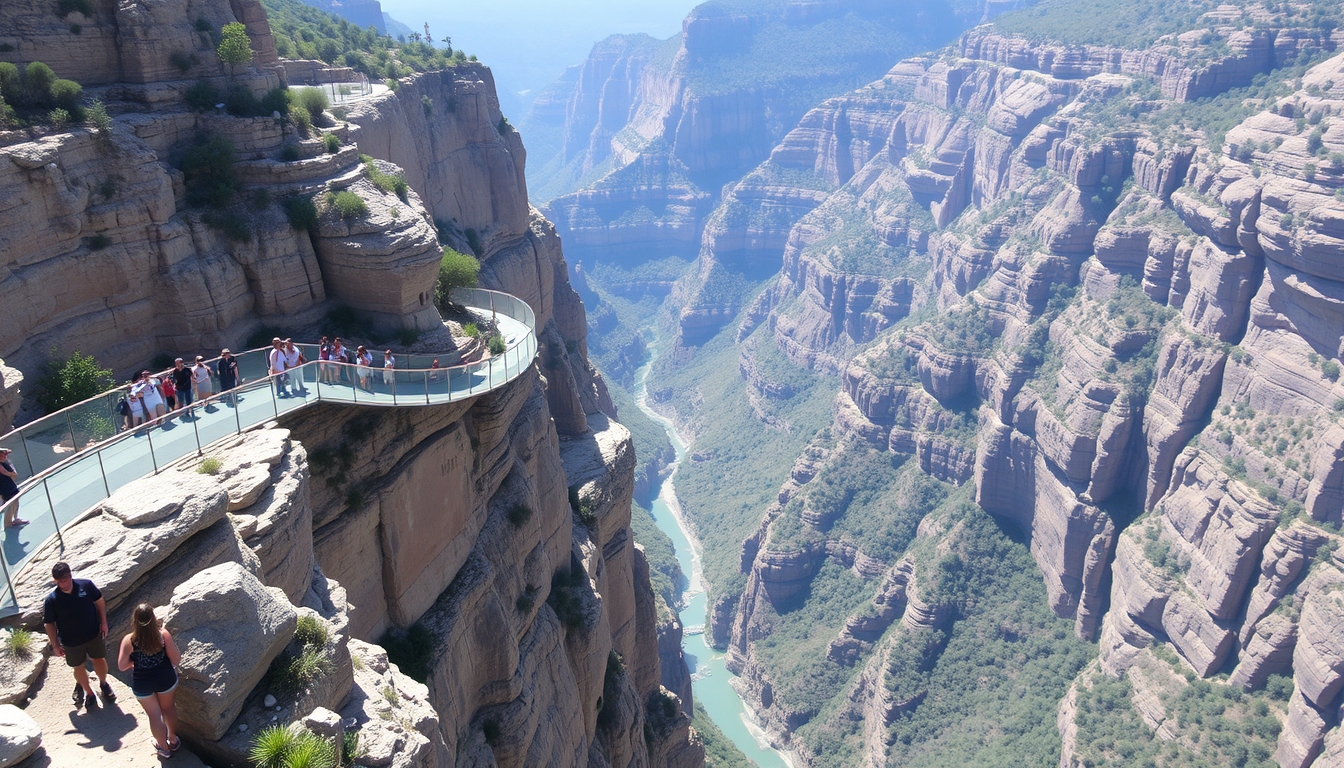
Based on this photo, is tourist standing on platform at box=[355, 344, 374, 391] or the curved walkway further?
tourist standing on platform at box=[355, 344, 374, 391]

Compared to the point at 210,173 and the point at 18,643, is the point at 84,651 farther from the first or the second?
the point at 210,173

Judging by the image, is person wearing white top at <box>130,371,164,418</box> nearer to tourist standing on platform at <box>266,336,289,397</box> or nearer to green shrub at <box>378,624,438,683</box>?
tourist standing on platform at <box>266,336,289,397</box>

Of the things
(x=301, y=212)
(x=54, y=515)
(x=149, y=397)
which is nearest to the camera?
(x=54, y=515)

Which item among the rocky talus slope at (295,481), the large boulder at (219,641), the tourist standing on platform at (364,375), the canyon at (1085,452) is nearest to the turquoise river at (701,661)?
the canyon at (1085,452)

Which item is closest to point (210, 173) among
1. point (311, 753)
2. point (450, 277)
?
point (450, 277)

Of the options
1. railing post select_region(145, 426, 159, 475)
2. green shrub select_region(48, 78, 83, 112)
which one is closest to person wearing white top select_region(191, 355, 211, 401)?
railing post select_region(145, 426, 159, 475)

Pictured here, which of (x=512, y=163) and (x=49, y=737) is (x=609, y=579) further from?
(x=49, y=737)

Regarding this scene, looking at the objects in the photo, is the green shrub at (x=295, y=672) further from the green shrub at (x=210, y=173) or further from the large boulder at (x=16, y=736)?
the green shrub at (x=210, y=173)
